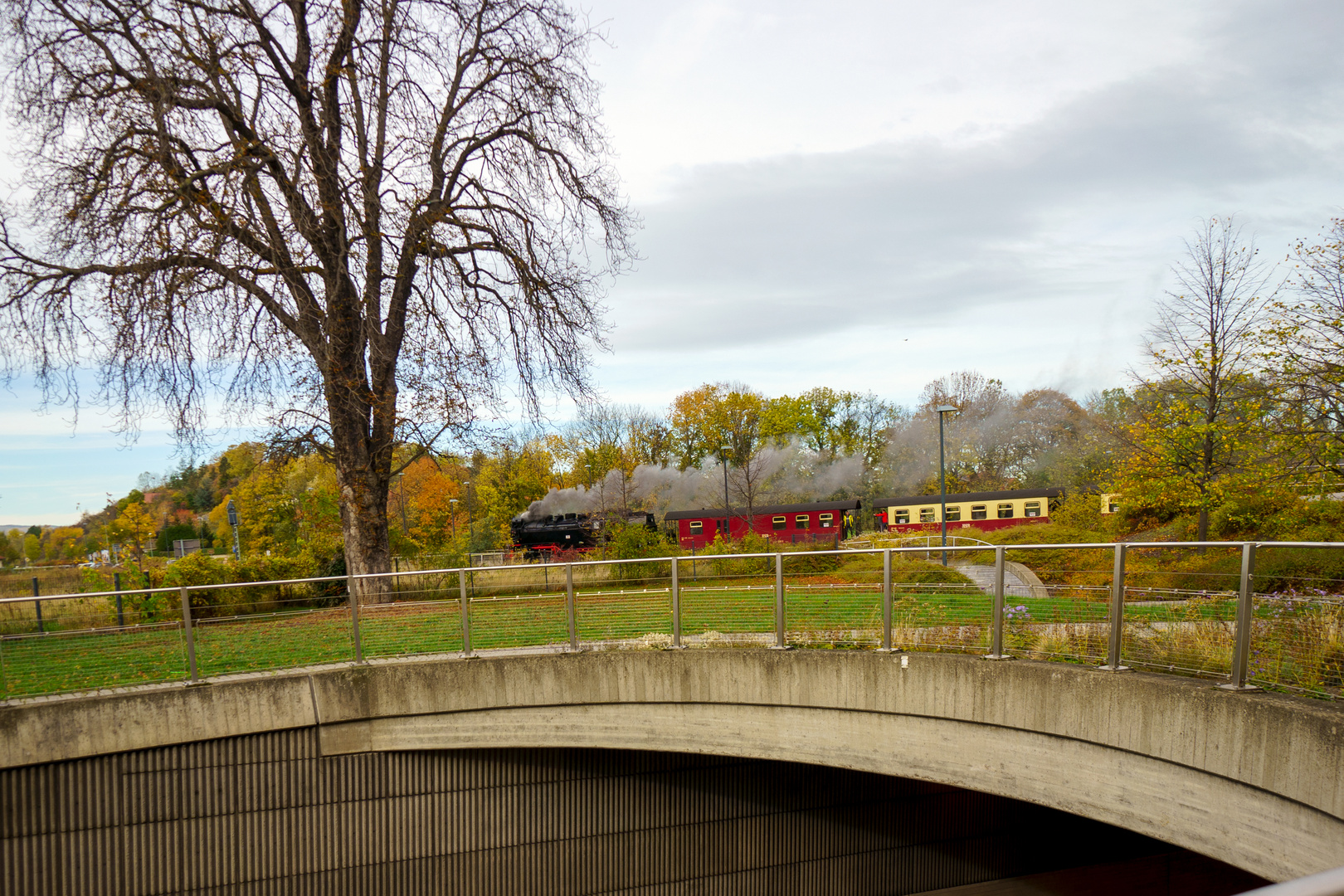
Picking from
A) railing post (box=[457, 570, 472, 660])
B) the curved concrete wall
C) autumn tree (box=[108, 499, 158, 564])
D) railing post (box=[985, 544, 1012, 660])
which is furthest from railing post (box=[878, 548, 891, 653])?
autumn tree (box=[108, 499, 158, 564])

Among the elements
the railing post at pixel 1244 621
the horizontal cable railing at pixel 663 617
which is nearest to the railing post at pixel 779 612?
the horizontal cable railing at pixel 663 617

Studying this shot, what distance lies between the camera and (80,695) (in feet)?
25.6

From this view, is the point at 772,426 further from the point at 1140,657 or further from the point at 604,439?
the point at 1140,657

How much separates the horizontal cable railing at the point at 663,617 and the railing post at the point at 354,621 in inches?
1.2

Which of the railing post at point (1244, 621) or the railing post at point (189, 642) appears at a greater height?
the railing post at point (1244, 621)

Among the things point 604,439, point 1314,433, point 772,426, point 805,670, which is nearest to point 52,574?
point 805,670

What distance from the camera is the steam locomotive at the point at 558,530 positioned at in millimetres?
35188

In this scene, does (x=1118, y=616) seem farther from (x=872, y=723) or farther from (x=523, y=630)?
(x=523, y=630)

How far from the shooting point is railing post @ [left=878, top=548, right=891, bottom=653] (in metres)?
7.33

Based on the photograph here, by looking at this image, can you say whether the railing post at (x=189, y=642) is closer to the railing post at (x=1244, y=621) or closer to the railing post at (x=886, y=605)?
the railing post at (x=886, y=605)

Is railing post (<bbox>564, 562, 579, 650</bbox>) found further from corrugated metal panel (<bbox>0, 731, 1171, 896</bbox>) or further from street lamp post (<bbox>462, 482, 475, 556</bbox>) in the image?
street lamp post (<bbox>462, 482, 475, 556</bbox>)

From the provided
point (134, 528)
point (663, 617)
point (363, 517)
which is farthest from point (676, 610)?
point (134, 528)

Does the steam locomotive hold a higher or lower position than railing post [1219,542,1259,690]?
lower

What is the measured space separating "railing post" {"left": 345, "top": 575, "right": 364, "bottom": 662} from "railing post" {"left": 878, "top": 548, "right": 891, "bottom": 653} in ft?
18.1
